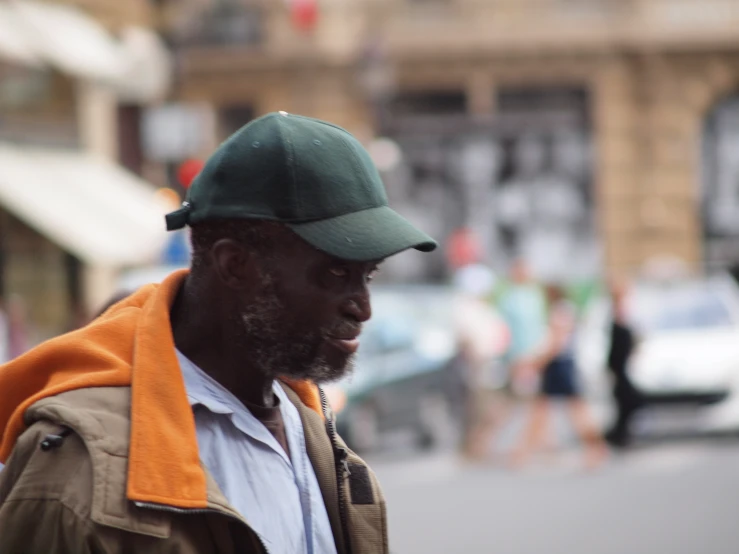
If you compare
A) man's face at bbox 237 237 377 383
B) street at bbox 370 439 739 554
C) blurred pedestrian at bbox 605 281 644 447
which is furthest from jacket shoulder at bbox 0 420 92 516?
blurred pedestrian at bbox 605 281 644 447

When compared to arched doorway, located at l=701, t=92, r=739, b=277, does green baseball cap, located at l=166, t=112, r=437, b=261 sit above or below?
above

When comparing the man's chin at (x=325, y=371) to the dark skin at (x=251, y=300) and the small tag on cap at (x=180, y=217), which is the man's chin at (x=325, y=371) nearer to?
the dark skin at (x=251, y=300)

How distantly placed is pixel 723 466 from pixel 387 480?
3.01 m

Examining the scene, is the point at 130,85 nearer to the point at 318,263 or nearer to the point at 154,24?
the point at 154,24

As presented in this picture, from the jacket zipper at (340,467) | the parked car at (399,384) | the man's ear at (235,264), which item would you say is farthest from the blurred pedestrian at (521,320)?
the man's ear at (235,264)

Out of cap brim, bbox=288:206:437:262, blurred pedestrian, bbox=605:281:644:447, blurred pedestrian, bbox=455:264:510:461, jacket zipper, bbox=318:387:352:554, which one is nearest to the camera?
cap brim, bbox=288:206:437:262

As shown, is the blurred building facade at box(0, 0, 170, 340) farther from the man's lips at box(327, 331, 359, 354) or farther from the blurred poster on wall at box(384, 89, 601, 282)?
the man's lips at box(327, 331, 359, 354)

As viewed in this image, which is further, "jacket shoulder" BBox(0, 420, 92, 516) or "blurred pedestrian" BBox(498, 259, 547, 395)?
"blurred pedestrian" BBox(498, 259, 547, 395)

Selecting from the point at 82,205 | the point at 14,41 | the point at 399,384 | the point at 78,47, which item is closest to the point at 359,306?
the point at 399,384

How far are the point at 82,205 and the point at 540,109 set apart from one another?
1396cm

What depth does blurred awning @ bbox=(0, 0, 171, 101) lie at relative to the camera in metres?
16.8

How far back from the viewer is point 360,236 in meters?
2.04

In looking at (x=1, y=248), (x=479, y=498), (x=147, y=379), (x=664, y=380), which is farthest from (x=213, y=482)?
(x=1, y=248)

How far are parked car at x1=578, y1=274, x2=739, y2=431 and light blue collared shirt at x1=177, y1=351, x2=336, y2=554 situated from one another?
1204 cm
